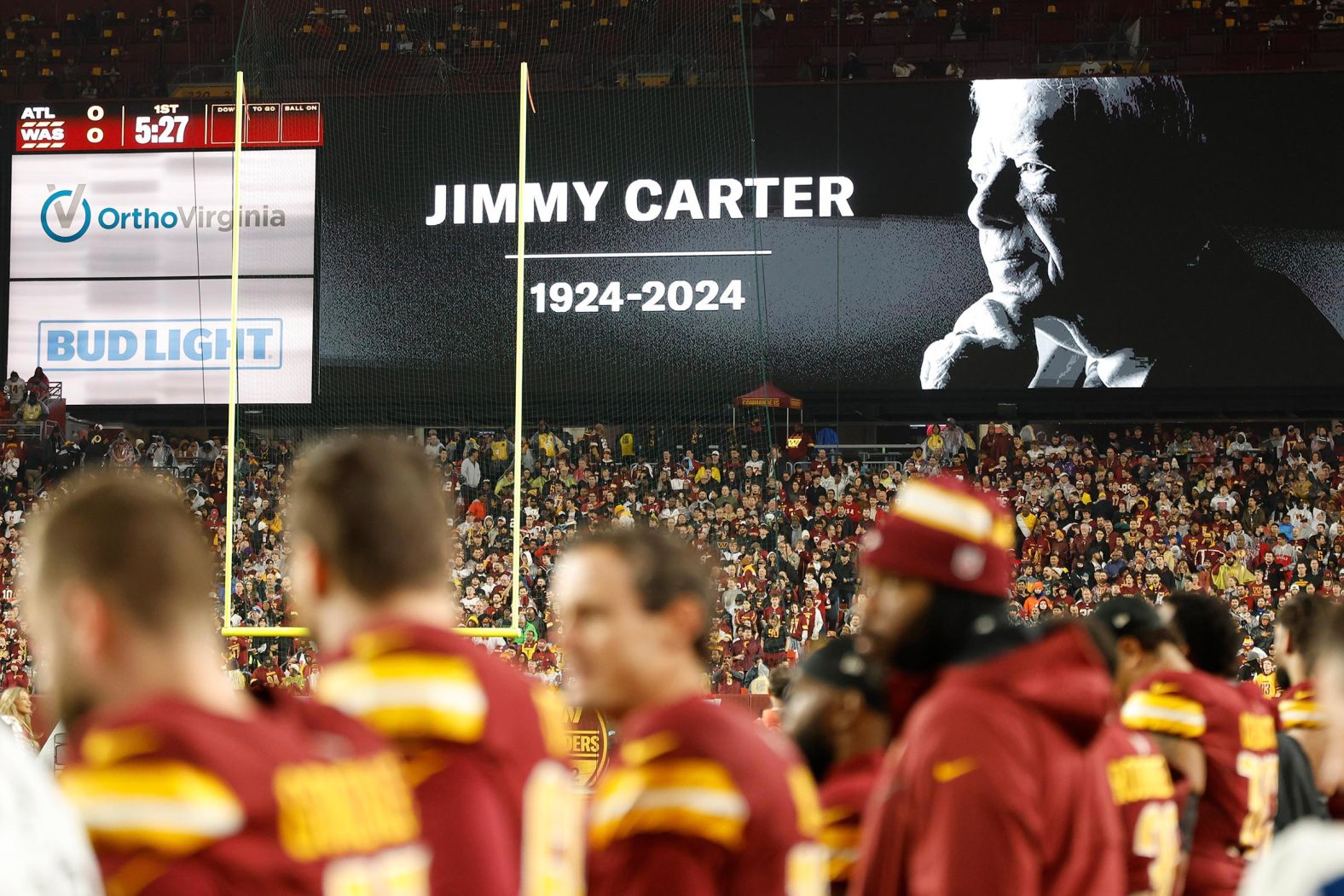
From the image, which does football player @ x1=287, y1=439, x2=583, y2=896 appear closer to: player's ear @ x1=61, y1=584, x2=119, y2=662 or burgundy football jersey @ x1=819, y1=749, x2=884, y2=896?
player's ear @ x1=61, y1=584, x2=119, y2=662

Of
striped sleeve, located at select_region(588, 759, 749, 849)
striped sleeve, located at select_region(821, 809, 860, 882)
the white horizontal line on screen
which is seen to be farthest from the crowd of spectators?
striped sleeve, located at select_region(588, 759, 749, 849)

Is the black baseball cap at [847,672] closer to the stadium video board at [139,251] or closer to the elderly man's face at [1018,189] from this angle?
the elderly man's face at [1018,189]

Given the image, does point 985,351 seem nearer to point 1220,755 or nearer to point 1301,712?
point 1301,712

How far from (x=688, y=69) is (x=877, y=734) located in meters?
21.4

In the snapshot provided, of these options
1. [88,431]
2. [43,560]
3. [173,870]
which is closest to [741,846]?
[173,870]

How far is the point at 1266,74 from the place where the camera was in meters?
23.2

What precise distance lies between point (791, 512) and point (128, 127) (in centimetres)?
1195

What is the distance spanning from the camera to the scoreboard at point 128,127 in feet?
80.4

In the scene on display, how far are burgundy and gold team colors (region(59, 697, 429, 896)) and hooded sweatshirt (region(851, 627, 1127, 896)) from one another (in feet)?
2.74

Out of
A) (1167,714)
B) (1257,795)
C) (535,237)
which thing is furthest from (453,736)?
(535,237)

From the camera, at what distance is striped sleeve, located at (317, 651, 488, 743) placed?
2.07m

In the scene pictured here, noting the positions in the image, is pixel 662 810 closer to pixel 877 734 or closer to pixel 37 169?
pixel 877 734

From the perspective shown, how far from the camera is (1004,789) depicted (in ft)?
7.17

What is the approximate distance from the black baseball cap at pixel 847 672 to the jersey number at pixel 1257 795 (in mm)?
1198
